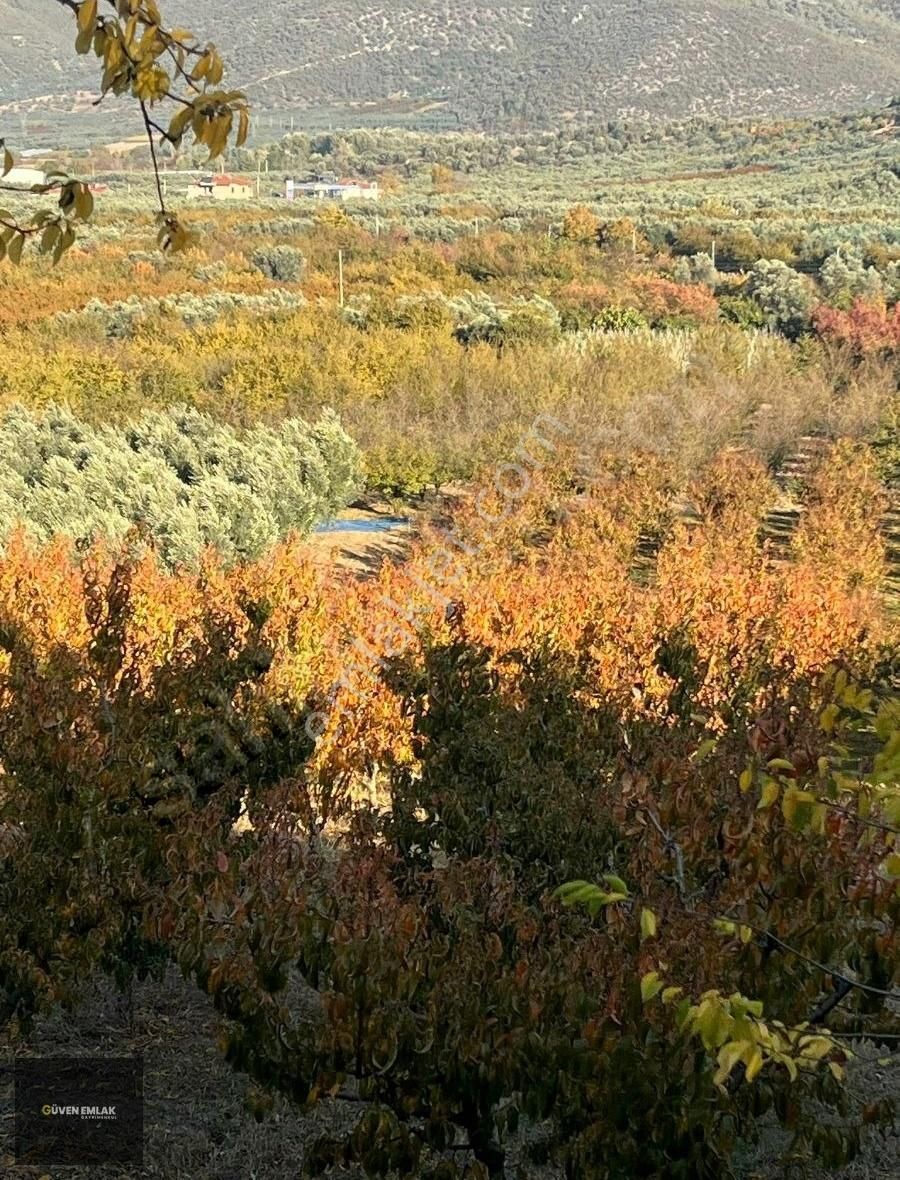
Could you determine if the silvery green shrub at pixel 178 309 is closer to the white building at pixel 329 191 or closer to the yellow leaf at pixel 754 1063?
the yellow leaf at pixel 754 1063

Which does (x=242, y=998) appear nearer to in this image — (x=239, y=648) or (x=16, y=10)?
(x=239, y=648)

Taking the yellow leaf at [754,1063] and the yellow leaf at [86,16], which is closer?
the yellow leaf at [86,16]

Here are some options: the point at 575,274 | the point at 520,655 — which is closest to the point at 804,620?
the point at 520,655

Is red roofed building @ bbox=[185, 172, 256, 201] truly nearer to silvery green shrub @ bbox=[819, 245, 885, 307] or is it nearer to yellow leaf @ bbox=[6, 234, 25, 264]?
silvery green shrub @ bbox=[819, 245, 885, 307]

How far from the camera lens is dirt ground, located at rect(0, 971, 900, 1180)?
5.66 metres

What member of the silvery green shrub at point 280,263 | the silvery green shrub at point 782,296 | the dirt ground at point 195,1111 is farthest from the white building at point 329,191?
the dirt ground at point 195,1111

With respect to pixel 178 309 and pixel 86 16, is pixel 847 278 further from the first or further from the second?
pixel 86 16

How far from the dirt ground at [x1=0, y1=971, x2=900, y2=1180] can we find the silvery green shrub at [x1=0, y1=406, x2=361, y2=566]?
9582mm

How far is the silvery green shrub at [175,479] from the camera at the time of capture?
18.2m

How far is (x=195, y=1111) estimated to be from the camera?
20.2ft

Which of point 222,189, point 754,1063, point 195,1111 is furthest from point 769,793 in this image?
point 222,189

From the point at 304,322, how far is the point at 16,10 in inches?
4929

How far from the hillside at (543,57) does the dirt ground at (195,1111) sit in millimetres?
100950

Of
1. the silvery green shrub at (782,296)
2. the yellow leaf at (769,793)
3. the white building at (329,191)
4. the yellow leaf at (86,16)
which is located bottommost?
the white building at (329,191)
